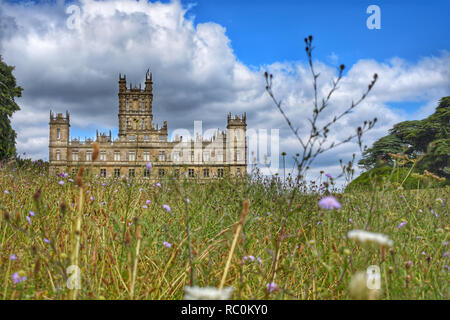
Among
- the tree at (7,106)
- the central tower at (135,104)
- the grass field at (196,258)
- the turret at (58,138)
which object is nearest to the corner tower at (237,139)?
the central tower at (135,104)

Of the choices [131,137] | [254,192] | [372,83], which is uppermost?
[131,137]

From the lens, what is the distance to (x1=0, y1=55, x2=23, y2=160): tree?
82.7 ft

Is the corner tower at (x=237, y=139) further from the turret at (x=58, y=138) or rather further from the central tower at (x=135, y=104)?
the turret at (x=58, y=138)

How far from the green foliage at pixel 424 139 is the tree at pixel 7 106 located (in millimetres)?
29124

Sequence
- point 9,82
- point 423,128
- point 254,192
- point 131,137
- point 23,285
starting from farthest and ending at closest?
point 131,137
point 423,128
point 9,82
point 254,192
point 23,285

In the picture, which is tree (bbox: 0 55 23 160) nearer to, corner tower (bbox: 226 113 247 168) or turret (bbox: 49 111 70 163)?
turret (bbox: 49 111 70 163)

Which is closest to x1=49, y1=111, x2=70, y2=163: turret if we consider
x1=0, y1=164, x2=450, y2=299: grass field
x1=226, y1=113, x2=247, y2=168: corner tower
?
x1=226, y1=113, x2=247, y2=168: corner tower

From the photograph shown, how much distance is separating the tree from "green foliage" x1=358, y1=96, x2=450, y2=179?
29124mm

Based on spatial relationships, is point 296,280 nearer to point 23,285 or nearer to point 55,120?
point 23,285

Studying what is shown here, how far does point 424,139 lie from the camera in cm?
3172

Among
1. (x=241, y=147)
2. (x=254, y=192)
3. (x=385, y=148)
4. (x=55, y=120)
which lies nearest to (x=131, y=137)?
(x=55, y=120)

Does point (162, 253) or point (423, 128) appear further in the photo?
point (423, 128)
